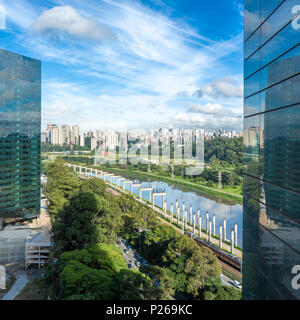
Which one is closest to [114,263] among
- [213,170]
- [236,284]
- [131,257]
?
[131,257]

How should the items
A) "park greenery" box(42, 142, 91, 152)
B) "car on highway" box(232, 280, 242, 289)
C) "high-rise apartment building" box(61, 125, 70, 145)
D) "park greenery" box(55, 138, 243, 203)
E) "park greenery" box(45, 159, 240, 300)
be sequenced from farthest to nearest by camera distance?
"high-rise apartment building" box(61, 125, 70, 145) → "park greenery" box(42, 142, 91, 152) → "park greenery" box(55, 138, 243, 203) → "car on highway" box(232, 280, 242, 289) → "park greenery" box(45, 159, 240, 300)

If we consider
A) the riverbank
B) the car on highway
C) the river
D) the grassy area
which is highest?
the riverbank

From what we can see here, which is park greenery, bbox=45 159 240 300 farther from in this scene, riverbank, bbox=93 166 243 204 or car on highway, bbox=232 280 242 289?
riverbank, bbox=93 166 243 204

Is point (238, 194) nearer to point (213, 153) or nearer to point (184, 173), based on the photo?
point (184, 173)

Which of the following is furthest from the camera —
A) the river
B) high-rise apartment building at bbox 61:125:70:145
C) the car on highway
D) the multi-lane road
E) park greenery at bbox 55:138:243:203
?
high-rise apartment building at bbox 61:125:70:145

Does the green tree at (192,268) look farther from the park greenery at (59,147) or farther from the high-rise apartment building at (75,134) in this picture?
the high-rise apartment building at (75,134)

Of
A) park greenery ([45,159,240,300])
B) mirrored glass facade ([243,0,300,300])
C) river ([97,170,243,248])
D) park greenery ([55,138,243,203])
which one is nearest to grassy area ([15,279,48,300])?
park greenery ([45,159,240,300])
